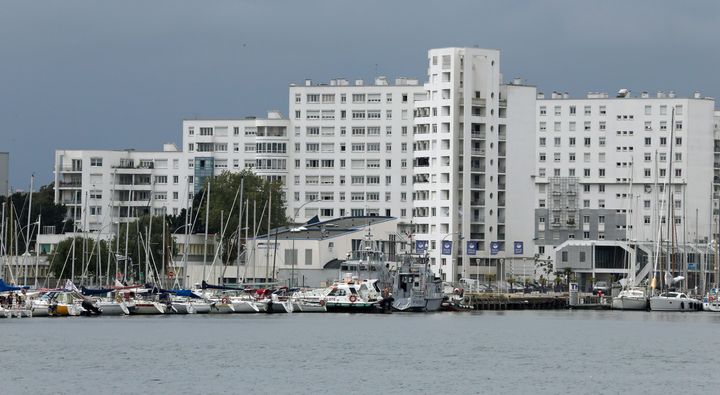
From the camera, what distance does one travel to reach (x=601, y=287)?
17925 centimetres

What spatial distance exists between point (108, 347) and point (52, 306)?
32.3 meters

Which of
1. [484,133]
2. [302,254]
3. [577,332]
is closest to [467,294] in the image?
[302,254]

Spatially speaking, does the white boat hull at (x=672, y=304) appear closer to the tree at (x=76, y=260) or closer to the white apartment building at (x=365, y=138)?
the white apartment building at (x=365, y=138)

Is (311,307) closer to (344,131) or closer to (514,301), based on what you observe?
(514,301)

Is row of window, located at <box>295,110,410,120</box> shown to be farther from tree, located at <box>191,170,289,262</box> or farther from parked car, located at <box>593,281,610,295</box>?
parked car, located at <box>593,281,610,295</box>

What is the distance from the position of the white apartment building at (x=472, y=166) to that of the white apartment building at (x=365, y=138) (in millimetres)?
4841

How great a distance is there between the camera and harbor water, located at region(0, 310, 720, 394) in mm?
72688

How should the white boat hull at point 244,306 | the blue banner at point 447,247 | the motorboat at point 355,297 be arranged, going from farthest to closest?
the blue banner at point 447,247, the motorboat at point 355,297, the white boat hull at point 244,306

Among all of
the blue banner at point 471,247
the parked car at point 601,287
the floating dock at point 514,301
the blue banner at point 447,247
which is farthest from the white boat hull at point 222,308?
the blue banner at point 471,247

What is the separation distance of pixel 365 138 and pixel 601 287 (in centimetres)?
3691

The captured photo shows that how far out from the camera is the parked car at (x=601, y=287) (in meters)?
174

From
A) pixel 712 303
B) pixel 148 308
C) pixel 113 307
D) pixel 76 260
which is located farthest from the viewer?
pixel 76 260

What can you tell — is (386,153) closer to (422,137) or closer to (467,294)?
(422,137)

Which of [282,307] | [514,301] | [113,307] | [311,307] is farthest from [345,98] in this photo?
[113,307]
